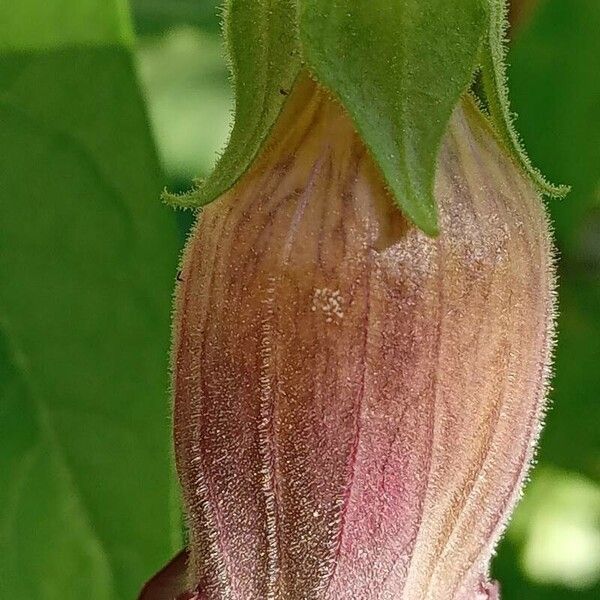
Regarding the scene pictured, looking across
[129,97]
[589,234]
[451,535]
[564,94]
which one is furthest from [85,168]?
[589,234]

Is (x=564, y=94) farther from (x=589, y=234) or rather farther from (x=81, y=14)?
(x=81, y=14)

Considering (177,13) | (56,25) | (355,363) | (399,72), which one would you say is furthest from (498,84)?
(177,13)

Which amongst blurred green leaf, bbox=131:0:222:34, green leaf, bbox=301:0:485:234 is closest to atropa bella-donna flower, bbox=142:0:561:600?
green leaf, bbox=301:0:485:234

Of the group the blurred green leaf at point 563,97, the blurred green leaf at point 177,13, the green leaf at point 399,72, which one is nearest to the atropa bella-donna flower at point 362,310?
the green leaf at point 399,72

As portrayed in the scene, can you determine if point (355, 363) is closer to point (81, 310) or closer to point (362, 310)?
point (362, 310)

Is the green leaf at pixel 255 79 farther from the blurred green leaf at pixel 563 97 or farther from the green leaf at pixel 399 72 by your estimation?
the blurred green leaf at pixel 563 97

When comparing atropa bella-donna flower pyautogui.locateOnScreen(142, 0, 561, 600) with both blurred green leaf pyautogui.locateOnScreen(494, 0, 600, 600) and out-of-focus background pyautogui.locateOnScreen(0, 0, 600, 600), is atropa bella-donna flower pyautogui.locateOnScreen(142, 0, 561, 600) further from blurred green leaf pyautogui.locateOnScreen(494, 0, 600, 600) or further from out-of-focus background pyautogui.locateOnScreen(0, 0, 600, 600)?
blurred green leaf pyautogui.locateOnScreen(494, 0, 600, 600)
